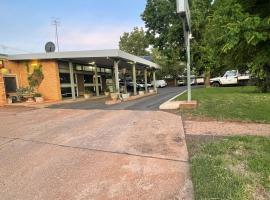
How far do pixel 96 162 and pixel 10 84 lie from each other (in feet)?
49.2

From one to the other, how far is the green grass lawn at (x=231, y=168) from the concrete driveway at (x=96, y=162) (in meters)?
0.23

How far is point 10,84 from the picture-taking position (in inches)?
687

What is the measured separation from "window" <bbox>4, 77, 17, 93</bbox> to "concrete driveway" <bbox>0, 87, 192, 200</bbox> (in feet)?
33.0

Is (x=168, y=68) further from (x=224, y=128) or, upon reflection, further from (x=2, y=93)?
(x=224, y=128)

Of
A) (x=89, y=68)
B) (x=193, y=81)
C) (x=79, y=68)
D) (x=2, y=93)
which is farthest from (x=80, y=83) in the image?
(x=193, y=81)

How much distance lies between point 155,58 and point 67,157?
4194 centimetres

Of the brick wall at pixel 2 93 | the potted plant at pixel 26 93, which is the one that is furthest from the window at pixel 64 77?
the brick wall at pixel 2 93

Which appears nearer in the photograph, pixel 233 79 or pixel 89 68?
pixel 89 68

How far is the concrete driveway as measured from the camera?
146 inches

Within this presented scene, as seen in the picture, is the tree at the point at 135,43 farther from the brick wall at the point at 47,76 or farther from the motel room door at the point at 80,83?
the brick wall at the point at 47,76

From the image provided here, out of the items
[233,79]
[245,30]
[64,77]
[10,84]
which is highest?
[245,30]

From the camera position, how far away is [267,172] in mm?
3986

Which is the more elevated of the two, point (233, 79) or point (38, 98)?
point (233, 79)

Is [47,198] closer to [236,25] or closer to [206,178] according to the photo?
[206,178]
